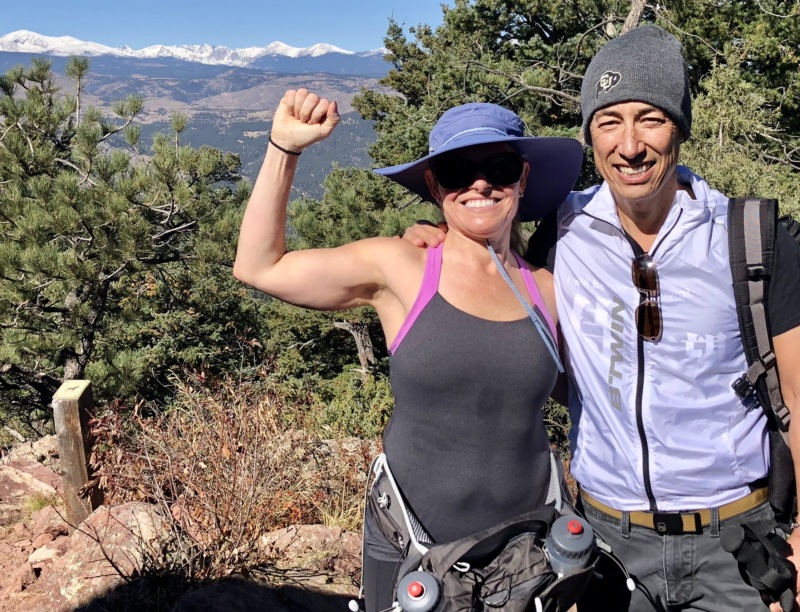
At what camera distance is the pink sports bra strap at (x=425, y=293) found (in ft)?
4.66

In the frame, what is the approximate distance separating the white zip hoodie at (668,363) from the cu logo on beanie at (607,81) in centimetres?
24

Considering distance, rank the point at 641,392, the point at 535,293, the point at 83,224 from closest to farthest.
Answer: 1. the point at 641,392
2. the point at 535,293
3. the point at 83,224

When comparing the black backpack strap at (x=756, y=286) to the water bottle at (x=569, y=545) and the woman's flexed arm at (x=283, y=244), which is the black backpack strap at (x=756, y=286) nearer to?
the water bottle at (x=569, y=545)

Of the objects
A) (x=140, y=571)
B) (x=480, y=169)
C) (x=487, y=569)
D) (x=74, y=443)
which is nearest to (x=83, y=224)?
A: (x=74, y=443)

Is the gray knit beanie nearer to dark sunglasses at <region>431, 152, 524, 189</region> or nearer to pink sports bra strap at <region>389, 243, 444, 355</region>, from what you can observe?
dark sunglasses at <region>431, 152, 524, 189</region>

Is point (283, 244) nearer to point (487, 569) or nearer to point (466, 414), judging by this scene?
point (466, 414)

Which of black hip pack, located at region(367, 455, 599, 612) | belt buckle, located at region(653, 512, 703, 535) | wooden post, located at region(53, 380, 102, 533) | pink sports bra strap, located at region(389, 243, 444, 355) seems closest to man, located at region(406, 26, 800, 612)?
belt buckle, located at region(653, 512, 703, 535)

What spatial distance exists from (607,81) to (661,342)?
578 mm

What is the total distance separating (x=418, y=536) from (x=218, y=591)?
4.15ft

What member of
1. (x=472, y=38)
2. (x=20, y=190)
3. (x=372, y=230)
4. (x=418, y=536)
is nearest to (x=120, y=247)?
(x=20, y=190)

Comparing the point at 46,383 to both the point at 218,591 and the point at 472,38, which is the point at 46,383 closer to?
the point at 218,591

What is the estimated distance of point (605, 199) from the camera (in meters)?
1.55

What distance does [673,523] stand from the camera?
58.7 inches

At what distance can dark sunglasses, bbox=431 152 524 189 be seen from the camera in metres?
1.51
